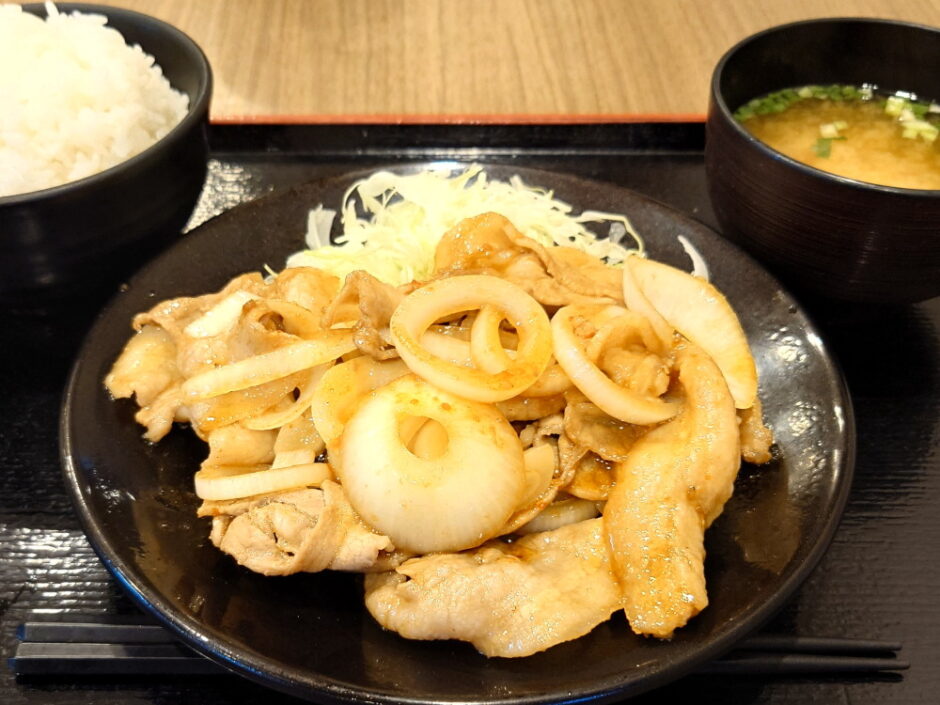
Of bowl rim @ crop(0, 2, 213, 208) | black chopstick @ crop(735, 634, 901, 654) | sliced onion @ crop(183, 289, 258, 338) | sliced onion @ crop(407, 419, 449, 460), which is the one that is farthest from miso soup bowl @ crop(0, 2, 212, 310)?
black chopstick @ crop(735, 634, 901, 654)

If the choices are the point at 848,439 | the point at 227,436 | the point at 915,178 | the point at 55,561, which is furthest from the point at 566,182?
the point at 55,561

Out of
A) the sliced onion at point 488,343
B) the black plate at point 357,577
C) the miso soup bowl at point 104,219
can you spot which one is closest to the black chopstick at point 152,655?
the black plate at point 357,577

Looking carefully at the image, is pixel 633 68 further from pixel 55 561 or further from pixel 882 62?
pixel 55 561

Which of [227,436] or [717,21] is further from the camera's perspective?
[717,21]

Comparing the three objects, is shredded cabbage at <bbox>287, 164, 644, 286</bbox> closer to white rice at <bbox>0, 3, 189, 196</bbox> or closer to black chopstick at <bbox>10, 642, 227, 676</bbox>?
white rice at <bbox>0, 3, 189, 196</bbox>

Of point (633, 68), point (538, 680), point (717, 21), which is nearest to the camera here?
point (538, 680)

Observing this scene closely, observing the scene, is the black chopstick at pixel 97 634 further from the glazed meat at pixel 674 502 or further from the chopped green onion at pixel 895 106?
the chopped green onion at pixel 895 106
